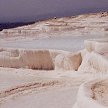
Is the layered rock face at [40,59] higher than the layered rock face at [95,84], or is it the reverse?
the layered rock face at [95,84]

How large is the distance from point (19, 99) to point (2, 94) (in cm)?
105

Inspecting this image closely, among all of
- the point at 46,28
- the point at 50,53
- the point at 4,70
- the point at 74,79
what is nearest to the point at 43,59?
the point at 50,53

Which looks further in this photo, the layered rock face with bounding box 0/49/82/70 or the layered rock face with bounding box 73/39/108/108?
the layered rock face with bounding box 0/49/82/70

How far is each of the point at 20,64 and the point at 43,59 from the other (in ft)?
4.19

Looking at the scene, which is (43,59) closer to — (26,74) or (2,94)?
(26,74)

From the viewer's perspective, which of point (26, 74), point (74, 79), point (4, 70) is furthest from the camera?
point (4, 70)

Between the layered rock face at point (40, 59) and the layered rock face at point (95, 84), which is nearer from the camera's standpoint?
the layered rock face at point (95, 84)

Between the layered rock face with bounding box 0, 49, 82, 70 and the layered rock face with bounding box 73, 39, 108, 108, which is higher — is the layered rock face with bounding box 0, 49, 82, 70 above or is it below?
below

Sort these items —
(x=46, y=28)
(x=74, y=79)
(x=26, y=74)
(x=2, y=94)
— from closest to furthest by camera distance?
(x=2, y=94)
(x=74, y=79)
(x=26, y=74)
(x=46, y=28)

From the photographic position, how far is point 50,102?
9.70 m

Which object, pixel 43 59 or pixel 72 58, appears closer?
pixel 72 58

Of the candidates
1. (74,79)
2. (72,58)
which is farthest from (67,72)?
(74,79)

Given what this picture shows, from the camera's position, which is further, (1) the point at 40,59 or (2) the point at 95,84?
(1) the point at 40,59

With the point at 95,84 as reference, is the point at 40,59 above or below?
below
